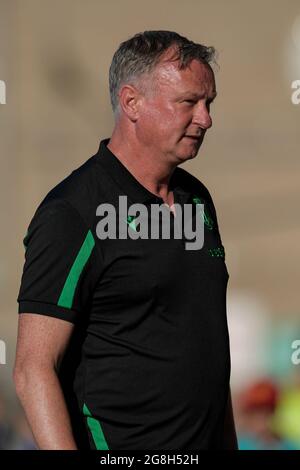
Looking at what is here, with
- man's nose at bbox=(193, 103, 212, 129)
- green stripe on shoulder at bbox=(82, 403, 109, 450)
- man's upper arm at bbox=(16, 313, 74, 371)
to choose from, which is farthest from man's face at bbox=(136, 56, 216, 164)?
green stripe on shoulder at bbox=(82, 403, 109, 450)

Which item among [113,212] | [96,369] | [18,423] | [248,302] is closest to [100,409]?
[96,369]

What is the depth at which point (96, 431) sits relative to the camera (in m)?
2.19

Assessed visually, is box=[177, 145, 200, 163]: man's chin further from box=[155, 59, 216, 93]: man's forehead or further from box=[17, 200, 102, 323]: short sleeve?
box=[17, 200, 102, 323]: short sleeve

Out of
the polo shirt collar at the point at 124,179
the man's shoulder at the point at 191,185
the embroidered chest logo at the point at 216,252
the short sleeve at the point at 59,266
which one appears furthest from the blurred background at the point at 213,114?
the short sleeve at the point at 59,266

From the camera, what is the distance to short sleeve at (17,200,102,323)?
82.0 inches

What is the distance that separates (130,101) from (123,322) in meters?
0.49

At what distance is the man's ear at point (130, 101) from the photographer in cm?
228

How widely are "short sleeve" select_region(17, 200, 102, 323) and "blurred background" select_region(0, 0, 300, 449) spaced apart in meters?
4.43

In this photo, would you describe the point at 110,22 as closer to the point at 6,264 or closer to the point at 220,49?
the point at 220,49

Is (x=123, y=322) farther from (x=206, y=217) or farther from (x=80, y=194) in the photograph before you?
(x=206, y=217)

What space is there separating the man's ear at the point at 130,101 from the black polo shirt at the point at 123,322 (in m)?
0.16

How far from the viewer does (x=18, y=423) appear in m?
5.25

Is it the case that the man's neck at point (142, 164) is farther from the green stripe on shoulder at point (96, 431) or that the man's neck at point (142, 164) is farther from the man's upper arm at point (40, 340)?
the green stripe on shoulder at point (96, 431)

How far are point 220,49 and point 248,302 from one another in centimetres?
168
